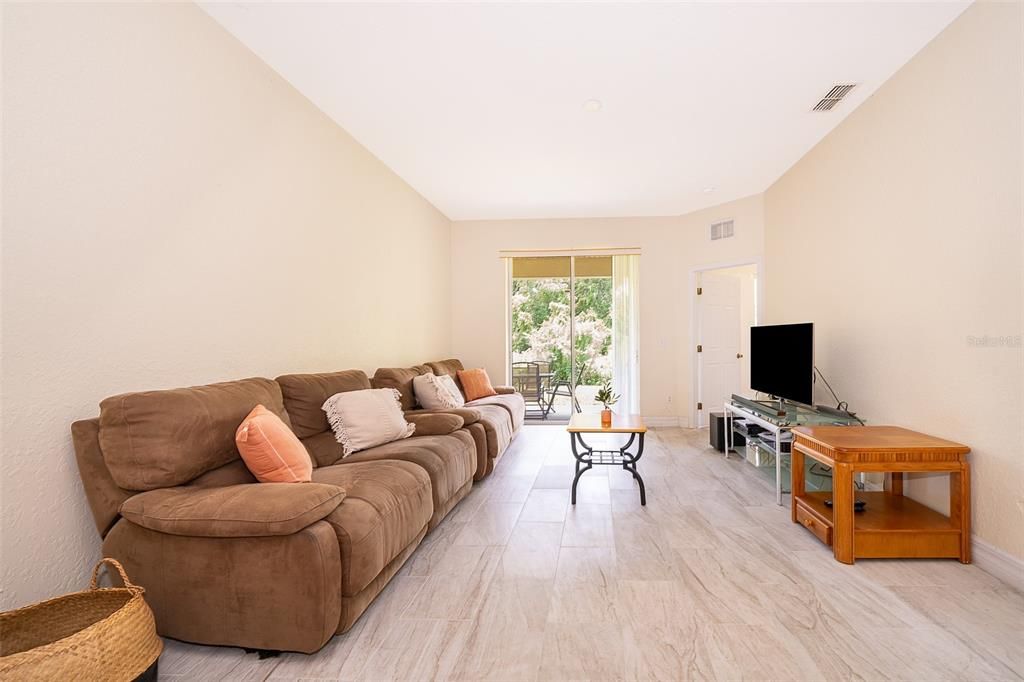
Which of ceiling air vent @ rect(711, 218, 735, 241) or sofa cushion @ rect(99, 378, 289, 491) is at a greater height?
ceiling air vent @ rect(711, 218, 735, 241)

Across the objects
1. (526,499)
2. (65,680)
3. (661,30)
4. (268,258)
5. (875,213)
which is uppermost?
(661,30)

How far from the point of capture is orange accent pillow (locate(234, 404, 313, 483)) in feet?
7.13


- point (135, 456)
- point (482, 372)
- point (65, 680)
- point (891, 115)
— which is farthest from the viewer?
point (482, 372)

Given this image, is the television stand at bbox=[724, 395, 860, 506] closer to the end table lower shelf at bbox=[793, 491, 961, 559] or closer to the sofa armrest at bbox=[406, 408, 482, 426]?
the end table lower shelf at bbox=[793, 491, 961, 559]

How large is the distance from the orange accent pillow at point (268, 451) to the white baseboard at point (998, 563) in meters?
3.21

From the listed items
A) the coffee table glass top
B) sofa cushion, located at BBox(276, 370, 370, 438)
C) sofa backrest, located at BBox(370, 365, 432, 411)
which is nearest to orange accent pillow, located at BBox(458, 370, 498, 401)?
sofa backrest, located at BBox(370, 365, 432, 411)

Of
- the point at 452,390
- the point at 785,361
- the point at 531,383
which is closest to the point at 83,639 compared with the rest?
the point at 452,390

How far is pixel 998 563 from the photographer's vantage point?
242cm

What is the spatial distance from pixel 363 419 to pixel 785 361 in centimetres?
328

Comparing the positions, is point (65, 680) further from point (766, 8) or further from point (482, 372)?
point (482, 372)

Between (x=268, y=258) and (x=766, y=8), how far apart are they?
2947 mm

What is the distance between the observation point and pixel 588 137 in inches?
160

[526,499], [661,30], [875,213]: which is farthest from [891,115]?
[526,499]

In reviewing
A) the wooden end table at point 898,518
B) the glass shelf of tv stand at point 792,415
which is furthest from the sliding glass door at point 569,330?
the wooden end table at point 898,518
